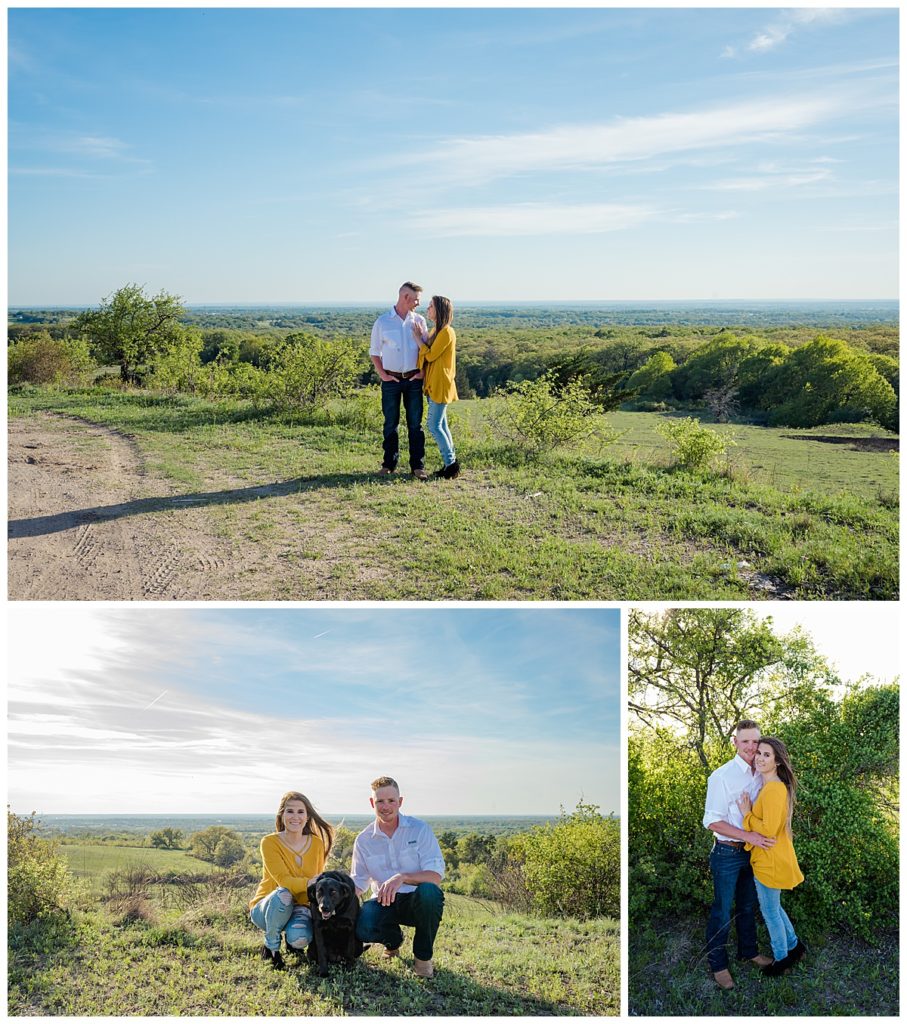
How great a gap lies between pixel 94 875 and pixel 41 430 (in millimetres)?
8336

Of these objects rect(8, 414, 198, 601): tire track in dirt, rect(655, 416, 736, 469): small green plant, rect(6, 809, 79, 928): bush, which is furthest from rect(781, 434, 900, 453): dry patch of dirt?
rect(6, 809, 79, 928): bush

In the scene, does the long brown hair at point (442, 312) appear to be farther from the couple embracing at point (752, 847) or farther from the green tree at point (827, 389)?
the green tree at point (827, 389)

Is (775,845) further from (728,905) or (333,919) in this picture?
(333,919)

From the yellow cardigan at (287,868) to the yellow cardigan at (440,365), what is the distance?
4.50 metres

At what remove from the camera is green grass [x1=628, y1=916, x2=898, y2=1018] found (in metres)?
5.14

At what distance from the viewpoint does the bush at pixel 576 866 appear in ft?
19.3

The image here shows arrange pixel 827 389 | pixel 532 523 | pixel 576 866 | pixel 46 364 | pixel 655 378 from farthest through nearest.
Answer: pixel 46 364, pixel 655 378, pixel 827 389, pixel 532 523, pixel 576 866

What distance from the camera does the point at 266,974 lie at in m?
5.00

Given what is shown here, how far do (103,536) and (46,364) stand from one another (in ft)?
48.4

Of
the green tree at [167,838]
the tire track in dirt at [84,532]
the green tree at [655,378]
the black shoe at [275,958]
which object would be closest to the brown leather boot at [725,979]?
the black shoe at [275,958]

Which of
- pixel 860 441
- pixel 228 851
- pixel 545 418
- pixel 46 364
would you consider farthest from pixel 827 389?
pixel 46 364

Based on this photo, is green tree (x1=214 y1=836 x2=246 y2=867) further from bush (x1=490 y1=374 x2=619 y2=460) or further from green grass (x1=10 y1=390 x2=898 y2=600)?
bush (x1=490 y1=374 x2=619 y2=460)

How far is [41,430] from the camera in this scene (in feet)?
40.1

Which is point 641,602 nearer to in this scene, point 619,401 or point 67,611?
point 67,611
